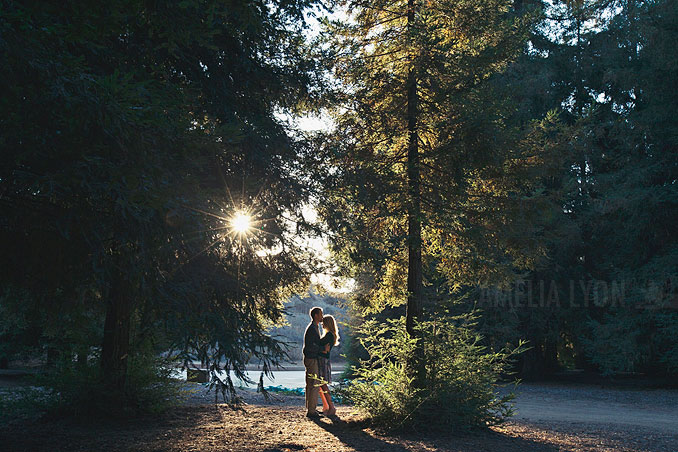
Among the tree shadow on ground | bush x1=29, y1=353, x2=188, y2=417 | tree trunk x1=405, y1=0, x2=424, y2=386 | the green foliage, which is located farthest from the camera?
tree trunk x1=405, y1=0, x2=424, y2=386

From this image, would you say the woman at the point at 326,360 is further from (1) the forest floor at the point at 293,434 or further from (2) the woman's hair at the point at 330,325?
(1) the forest floor at the point at 293,434

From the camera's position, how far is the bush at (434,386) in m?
7.83

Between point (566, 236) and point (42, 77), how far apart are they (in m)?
18.8

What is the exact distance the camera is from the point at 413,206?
8492 millimetres

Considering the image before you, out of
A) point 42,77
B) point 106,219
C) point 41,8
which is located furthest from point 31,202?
point 41,8

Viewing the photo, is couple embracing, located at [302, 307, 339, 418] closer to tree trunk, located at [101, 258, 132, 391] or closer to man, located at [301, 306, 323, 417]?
man, located at [301, 306, 323, 417]

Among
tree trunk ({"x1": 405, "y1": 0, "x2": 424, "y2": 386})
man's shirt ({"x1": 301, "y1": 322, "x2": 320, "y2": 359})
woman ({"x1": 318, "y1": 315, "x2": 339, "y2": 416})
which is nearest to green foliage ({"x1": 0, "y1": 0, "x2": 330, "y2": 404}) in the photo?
man's shirt ({"x1": 301, "y1": 322, "x2": 320, "y2": 359})

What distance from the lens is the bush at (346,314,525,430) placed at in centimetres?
783

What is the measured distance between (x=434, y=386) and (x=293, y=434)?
2.15m

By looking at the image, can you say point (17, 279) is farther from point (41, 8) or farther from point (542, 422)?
point (542, 422)

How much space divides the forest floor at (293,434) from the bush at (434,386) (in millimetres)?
273

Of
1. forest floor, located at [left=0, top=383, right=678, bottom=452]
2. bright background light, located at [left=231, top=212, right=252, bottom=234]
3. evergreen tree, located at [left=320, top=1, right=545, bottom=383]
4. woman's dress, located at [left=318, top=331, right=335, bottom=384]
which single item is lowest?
forest floor, located at [left=0, top=383, right=678, bottom=452]

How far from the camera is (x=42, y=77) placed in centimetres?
422

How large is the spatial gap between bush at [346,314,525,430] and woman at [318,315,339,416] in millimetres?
621
